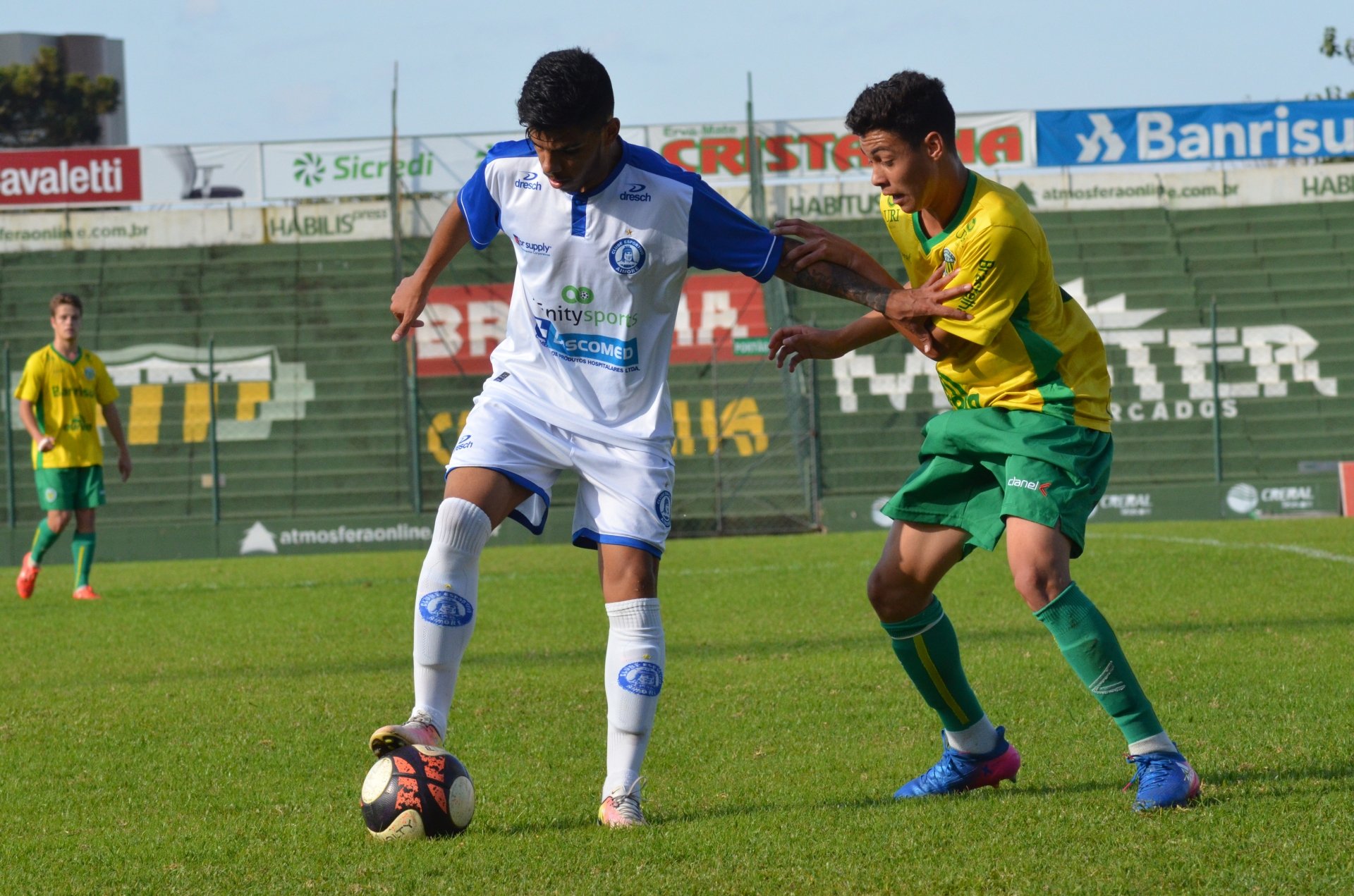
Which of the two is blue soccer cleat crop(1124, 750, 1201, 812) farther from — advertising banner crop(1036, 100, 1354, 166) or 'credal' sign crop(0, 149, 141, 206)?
'credal' sign crop(0, 149, 141, 206)

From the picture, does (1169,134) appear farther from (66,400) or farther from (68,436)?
(68,436)

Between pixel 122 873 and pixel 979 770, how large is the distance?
7.53ft

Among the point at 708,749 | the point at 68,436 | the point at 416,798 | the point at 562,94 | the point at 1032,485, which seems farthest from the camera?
the point at 68,436

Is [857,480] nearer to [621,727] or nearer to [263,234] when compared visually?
[263,234]

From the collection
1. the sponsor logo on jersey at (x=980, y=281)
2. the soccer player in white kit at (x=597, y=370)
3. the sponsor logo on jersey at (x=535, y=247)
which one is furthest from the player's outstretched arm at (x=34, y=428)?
the sponsor logo on jersey at (x=980, y=281)

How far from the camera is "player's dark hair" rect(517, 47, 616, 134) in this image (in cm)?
379

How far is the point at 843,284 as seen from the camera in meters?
4.18

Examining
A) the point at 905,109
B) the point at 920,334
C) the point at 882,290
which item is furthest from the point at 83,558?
the point at 905,109

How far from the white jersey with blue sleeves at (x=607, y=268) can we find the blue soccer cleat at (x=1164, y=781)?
157cm

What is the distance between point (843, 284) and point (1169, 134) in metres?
22.6

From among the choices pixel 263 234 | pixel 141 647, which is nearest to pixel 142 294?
pixel 263 234

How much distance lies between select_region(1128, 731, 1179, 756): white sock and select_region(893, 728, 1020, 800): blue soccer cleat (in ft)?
1.45

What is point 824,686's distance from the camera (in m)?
6.06

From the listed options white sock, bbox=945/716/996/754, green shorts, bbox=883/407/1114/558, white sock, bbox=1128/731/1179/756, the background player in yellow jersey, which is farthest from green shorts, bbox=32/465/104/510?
white sock, bbox=1128/731/1179/756
